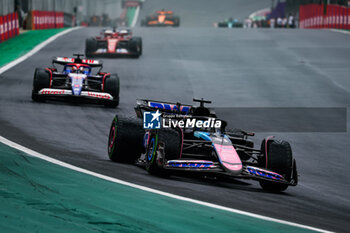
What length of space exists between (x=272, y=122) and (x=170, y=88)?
7.19m

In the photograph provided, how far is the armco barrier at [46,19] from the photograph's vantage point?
4857cm

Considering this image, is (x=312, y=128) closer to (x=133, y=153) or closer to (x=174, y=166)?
(x=133, y=153)

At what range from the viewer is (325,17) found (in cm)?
5978

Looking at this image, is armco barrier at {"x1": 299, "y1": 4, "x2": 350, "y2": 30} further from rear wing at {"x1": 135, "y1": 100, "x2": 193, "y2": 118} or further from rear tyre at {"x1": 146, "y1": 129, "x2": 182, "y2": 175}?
rear tyre at {"x1": 146, "y1": 129, "x2": 182, "y2": 175}

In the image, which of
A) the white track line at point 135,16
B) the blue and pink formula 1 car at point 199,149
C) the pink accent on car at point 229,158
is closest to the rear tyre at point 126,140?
the blue and pink formula 1 car at point 199,149

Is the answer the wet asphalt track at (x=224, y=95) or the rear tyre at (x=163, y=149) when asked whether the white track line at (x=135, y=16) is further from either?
the rear tyre at (x=163, y=149)

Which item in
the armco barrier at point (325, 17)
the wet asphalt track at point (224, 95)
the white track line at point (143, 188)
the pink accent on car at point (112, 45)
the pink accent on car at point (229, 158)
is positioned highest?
the armco barrier at point (325, 17)

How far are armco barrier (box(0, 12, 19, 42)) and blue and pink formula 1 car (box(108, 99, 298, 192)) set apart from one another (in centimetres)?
2490

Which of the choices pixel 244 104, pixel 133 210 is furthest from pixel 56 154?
pixel 244 104

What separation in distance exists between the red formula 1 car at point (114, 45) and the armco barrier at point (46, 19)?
15499 millimetres

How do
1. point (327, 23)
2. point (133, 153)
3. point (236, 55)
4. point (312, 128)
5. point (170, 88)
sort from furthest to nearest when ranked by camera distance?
1. point (327, 23)
2. point (236, 55)
3. point (170, 88)
4. point (312, 128)
5. point (133, 153)

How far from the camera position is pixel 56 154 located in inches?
436

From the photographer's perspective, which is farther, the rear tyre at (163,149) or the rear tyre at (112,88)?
the rear tyre at (112,88)

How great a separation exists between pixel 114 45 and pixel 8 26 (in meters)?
7.17
